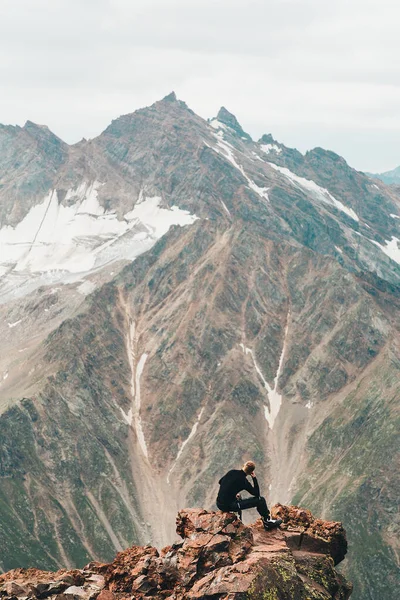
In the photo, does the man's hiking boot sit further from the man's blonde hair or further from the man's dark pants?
the man's blonde hair

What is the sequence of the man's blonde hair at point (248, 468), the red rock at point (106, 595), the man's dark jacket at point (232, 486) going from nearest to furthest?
the red rock at point (106, 595) → the man's blonde hair at point (248, 468) → the man's dark jacket at point (232, 486)

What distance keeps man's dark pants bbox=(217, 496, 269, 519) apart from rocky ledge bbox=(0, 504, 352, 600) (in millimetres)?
731

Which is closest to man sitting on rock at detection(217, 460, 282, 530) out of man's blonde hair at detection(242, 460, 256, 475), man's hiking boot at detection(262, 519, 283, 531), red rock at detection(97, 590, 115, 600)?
man's blonde hair at detection(242, 460, 256, 475)

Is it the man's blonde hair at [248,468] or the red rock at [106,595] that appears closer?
the red rock at [106,595]

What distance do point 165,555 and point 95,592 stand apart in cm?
392

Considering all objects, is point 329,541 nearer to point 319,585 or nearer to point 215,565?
point 319,585

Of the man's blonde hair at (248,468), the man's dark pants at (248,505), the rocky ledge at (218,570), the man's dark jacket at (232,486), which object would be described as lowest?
the rocky ledge at (218,570)

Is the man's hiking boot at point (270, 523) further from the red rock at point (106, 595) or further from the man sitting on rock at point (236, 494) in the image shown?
the red rock at point (106, 595)

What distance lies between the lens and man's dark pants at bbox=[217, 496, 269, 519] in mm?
30031

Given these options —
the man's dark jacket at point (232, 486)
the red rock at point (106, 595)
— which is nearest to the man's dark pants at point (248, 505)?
the man's dark jacket at point (232, 486)

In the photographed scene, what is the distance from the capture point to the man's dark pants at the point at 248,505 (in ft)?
98.5

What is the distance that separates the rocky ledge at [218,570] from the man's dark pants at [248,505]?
0.73 meters

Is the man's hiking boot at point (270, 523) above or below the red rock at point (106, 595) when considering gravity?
above

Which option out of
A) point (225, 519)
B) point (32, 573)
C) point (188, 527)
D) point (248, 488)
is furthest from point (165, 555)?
point (32, 573)
